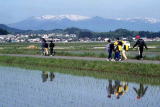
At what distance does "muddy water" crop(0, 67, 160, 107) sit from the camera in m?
15.2

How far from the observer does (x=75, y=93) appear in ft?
57.8

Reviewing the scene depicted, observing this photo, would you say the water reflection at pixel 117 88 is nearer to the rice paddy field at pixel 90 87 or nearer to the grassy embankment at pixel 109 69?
the rice paddy field at pixel 90 87

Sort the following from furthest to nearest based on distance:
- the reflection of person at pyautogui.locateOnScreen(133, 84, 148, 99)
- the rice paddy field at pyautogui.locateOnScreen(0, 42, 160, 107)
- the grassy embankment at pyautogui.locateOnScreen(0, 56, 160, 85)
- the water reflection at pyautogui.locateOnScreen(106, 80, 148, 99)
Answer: the grassy embankment at pyautogui.locateOnScreen(0, 56, 160, 85)
the water reflection at pyautogui.locateOnScreen(106, 80, 148, 99)
the reflection of person at pyautogui.locateOnScreen(133, 84, 148, 99)
the rice paddy field at pyautogui.locateOnScreen(0, 42, 160, 107)

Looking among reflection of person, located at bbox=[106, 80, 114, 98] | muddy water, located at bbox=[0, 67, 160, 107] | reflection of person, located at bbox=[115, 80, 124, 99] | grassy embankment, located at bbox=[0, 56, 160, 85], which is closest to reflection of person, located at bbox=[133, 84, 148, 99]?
muddy water, located at bbox=[0, 67, 160, 107]

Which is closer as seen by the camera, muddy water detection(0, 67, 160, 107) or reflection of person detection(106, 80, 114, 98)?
muddy water detection(0, 67, 160, 107)

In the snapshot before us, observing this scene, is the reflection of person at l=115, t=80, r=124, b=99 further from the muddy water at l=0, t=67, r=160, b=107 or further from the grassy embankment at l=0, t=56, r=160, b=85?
the grassy embankment at l=0, t=56, r=160, b=85

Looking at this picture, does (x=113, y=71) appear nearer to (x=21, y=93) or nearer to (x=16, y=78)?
(x=16, y=78)

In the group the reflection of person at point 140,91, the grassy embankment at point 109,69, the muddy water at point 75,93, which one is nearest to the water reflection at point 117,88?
the muddy water at point 75,93

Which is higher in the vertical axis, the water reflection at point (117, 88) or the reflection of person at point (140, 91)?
the reflection of person at point (140, 91)

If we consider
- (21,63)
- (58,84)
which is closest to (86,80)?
(58,84)

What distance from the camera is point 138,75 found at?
79.0 feet

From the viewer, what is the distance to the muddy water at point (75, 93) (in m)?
15.2

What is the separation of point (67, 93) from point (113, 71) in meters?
9.08

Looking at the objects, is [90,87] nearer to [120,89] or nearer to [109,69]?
[120,89]
